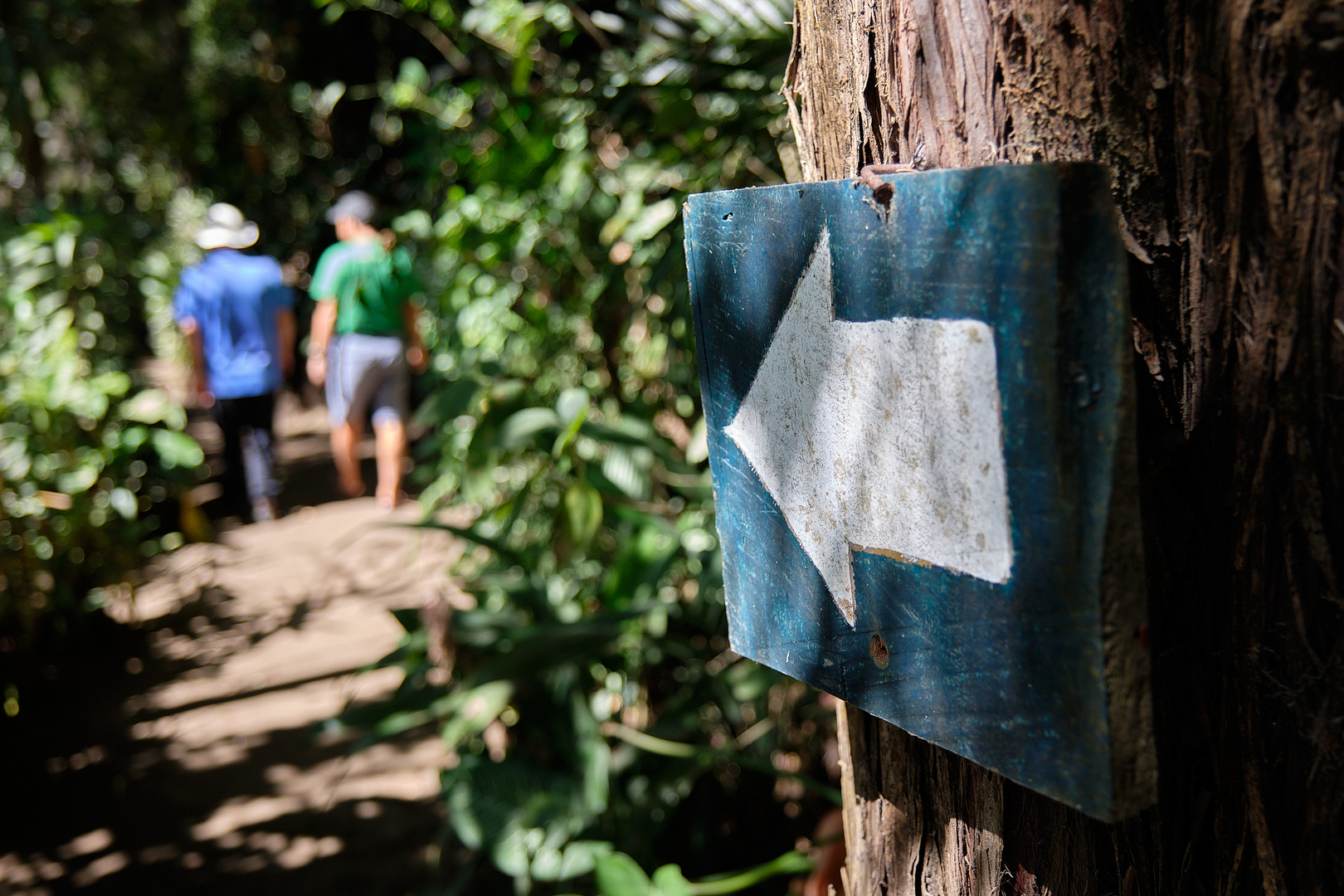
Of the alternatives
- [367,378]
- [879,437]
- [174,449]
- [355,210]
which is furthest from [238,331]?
[879,437]

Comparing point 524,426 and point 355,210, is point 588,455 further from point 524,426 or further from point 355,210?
point 355,210

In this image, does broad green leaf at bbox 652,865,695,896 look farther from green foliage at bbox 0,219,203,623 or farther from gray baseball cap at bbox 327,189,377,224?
gray baseball cap at bbox 327,189,377,224

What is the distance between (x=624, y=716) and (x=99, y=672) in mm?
2357

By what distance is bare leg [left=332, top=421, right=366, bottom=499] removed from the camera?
480cm

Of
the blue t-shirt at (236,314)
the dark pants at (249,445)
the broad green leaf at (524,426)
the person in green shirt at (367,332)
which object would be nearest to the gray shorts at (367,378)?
the person in green shirt at (367,332)

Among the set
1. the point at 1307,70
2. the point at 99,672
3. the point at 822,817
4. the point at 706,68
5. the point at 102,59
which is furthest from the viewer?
the point at 102,59

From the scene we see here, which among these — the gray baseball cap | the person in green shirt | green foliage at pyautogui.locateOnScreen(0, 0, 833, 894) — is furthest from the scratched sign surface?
the gray baseball cap

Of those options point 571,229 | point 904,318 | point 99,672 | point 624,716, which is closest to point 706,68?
point 571,229

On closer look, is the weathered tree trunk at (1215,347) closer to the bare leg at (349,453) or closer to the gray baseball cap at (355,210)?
the gray baseball cap at (355,210)

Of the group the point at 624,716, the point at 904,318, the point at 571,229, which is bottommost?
the point at 624,716

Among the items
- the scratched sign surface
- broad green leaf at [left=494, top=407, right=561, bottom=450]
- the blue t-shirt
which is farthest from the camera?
the blue t-shirt

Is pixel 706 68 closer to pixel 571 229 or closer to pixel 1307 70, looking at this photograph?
pixel 571 229

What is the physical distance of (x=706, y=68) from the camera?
68.2 inches

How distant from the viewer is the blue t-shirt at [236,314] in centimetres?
475
